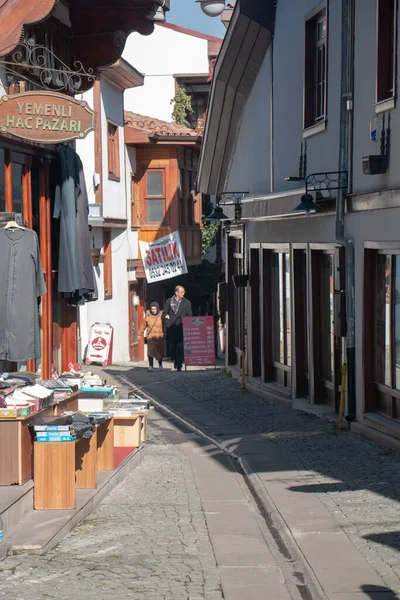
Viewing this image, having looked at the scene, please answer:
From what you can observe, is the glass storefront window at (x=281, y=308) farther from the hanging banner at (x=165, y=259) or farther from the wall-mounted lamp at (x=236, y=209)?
the hanging banner at (x=165, y=259)

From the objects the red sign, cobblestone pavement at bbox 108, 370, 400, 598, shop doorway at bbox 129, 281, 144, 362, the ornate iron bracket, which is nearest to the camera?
cobblestone pavement at bbox 108, 370, 400, 598

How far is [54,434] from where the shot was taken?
909 centimetres

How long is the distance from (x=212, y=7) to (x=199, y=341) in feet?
27.2

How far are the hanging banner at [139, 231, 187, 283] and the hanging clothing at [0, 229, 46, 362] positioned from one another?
20.7 metres

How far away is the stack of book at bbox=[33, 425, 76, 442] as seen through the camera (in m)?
9.09

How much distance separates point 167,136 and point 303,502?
26.2 m

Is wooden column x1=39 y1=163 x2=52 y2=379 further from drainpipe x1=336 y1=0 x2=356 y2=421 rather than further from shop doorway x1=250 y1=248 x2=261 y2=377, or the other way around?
shop doorway x1=250 y1=248 x2=261 y2=377

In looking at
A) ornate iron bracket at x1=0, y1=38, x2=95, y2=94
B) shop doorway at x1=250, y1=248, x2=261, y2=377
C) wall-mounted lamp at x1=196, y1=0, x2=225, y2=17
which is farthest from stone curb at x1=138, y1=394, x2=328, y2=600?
wall-mounted lamp at x1=196, y1=0, x2=225, y2=17

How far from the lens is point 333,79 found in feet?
47.9

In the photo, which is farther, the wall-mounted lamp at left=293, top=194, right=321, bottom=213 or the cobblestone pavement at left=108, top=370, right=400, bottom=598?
the wall-mounted lamp at left=293, top=194, right=321, bottom=213

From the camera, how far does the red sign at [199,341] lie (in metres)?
24.7

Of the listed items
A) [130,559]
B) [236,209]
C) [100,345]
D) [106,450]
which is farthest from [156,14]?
[100,345]

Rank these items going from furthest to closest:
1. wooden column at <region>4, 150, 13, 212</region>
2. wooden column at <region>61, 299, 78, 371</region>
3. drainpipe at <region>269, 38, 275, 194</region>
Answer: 1. drainpipe at <region>269, 38, 275, 194</region>
2. wooden column at <region>61, 299, 78, 371</region>
3. wooden column at <region>4, 150, 13, 212</region>

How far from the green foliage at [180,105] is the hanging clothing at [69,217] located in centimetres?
2773
